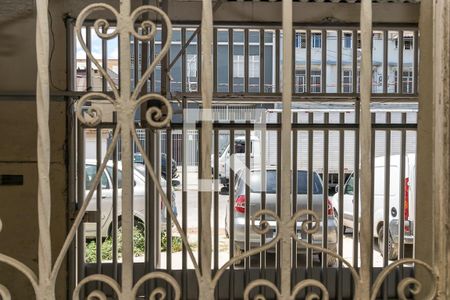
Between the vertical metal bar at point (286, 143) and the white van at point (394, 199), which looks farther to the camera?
the white van at point (394, 199)

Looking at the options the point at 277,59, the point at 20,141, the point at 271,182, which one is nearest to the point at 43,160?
the point at 20,141

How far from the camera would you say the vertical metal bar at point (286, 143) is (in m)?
0.99

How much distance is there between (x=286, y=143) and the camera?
1028mm

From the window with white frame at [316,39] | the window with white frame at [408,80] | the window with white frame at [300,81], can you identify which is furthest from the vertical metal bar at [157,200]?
the window with white frame at [408,80]

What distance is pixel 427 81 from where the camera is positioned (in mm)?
1111

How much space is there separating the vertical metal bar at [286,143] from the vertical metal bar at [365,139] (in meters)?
0.17

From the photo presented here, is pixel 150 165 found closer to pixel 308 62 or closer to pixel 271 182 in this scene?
pixel 308 62

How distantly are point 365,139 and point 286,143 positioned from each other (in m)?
0.19

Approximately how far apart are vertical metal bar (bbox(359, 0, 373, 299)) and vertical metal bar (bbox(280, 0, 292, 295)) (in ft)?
0.57

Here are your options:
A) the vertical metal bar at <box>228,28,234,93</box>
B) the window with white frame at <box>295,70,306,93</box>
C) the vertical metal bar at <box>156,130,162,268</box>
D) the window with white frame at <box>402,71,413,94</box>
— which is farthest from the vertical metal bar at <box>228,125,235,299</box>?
the window with white frame at <box>402,71,413,94</box>

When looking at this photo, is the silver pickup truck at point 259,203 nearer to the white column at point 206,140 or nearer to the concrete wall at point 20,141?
the concrete wall at point 20,141

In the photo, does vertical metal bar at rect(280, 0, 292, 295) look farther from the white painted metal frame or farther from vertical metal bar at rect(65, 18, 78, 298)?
vertical metal bar at rect(65, 18, 78, 298)

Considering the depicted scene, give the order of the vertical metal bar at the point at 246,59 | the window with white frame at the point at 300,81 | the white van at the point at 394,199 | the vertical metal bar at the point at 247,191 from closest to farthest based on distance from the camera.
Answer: the vertical metal bar at the point at 247,191
the vertical metal bar at the point at 246,59
the white van at the point at 394,199
the window with white frame at the point at 300,81

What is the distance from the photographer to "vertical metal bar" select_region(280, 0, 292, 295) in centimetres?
99
